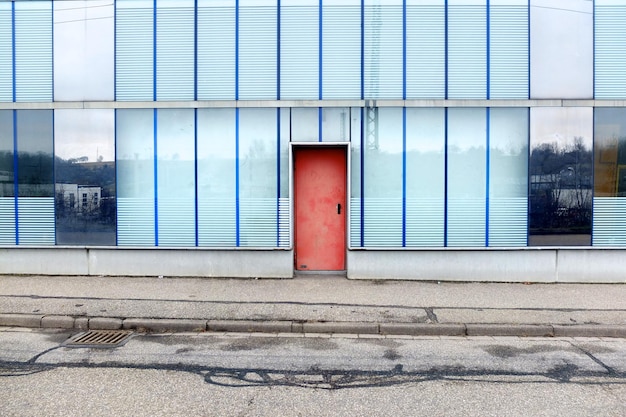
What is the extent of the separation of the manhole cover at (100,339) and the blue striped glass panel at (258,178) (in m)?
3.70

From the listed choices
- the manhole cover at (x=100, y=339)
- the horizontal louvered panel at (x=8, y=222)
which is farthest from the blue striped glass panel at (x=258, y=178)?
the horizontal louvered panel at (x=8, y=222)

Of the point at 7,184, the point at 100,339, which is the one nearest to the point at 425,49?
the point at 100,339

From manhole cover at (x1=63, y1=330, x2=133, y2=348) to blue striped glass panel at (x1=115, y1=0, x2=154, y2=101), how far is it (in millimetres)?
5228

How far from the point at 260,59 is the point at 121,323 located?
5.83m

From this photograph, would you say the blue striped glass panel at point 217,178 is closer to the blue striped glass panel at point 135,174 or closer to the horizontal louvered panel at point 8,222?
the blue striped glass panel at point 135,174

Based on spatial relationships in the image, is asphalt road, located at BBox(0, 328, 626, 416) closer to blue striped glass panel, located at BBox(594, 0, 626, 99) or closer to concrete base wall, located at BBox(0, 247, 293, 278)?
concrete base wall, located at BBox(0, 247, 293, 278)

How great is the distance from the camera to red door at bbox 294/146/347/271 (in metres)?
10.9

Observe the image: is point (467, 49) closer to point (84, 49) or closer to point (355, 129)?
point (355, 129)

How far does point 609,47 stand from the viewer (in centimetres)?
1044

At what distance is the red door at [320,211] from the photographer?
1090cm

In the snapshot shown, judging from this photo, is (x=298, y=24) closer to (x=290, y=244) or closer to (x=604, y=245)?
(x=290, y=244)

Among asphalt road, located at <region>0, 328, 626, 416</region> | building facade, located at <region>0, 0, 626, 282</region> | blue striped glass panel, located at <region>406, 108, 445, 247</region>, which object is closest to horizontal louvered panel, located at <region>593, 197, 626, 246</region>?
building facade, located at <region>0, 0, 626, 282</region>

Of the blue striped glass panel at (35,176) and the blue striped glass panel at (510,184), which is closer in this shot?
the blue striped glass panel at (510,184)

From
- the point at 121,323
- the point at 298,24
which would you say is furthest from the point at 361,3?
the point at 121,323
